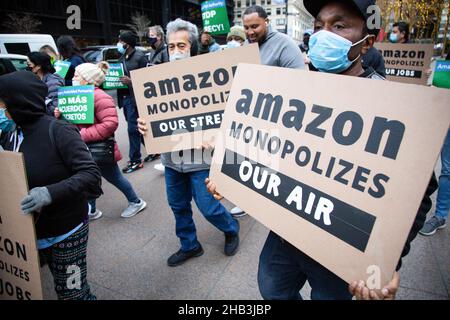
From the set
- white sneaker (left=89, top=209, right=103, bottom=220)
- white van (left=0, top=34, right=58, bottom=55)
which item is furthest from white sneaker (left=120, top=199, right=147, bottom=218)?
white van (left=0, top=34, right=58, bottom=55)

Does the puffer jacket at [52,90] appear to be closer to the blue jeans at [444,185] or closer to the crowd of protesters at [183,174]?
the crowd of protesters at [183,174]

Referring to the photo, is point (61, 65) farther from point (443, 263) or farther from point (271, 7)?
point (271, 7)

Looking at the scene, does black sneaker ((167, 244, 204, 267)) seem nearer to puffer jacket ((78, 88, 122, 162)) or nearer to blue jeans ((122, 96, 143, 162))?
puffer jacket ((78, 88, 122, 162))

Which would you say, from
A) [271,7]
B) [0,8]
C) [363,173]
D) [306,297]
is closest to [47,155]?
[363,173]

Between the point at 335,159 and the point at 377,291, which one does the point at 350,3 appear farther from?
the point at 377,291

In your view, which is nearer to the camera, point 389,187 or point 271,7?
point 389,187

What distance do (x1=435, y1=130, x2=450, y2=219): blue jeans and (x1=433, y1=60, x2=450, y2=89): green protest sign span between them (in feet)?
1.66

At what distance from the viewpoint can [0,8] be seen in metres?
20.2

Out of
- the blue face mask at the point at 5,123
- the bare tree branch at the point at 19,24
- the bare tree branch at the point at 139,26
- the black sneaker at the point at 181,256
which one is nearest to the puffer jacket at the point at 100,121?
the blue face mask at the point at 5,123

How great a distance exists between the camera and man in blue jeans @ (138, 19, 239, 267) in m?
2.42

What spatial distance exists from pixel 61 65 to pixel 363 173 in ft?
14.3

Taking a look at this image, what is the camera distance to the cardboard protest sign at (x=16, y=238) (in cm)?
143

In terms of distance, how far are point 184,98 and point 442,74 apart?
104 inches

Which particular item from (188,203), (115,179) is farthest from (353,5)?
(115,179)
